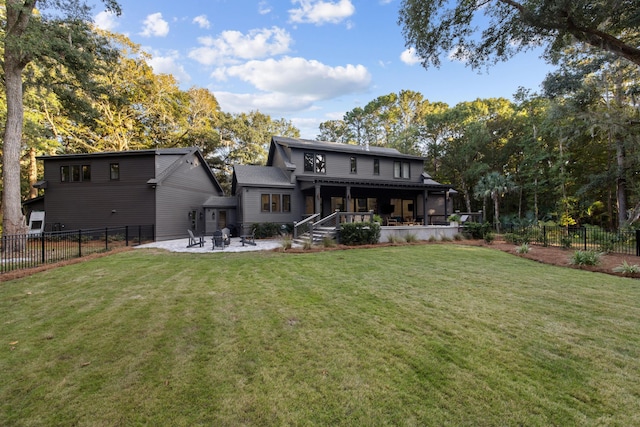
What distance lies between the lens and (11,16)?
Answer: 39.3ft

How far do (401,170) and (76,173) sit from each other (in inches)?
893

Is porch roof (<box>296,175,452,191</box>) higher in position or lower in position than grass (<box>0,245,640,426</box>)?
higher

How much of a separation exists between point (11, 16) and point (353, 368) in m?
19.5

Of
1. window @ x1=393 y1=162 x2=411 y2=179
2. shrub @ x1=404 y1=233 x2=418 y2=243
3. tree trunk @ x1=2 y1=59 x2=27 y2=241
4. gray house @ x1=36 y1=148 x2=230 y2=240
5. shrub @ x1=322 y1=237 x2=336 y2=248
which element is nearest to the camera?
tree trunk @ x1=2 y1=59 x2=27 y2=241

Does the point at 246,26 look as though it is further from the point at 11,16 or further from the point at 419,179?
the point at 419,179

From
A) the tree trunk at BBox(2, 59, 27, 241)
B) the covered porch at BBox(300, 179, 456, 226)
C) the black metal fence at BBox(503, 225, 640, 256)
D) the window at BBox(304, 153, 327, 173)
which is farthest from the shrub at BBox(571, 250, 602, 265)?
the tree trunk at BBox(2, 59, 27, 241)

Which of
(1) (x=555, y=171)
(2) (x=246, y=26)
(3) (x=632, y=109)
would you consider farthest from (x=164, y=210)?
(1) (x=555, y=171)

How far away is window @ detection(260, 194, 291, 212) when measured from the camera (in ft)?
60.1

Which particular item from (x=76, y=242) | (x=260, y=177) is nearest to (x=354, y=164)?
(x=260, y=177)

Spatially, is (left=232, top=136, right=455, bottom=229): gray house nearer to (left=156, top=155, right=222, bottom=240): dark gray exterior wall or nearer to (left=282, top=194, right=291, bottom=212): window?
(left=282, top=194, right=291, bottom=212): window

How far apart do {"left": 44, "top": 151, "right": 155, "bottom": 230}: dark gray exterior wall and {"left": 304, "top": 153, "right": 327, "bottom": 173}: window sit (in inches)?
387

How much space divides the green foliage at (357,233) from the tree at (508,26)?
7296 millimetres

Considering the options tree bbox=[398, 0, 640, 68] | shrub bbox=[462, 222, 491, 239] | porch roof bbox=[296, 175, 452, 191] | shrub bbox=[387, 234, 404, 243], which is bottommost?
shrub bbox=[387, 234, 404, 243]

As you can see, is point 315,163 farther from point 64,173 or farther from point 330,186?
point 64,173
